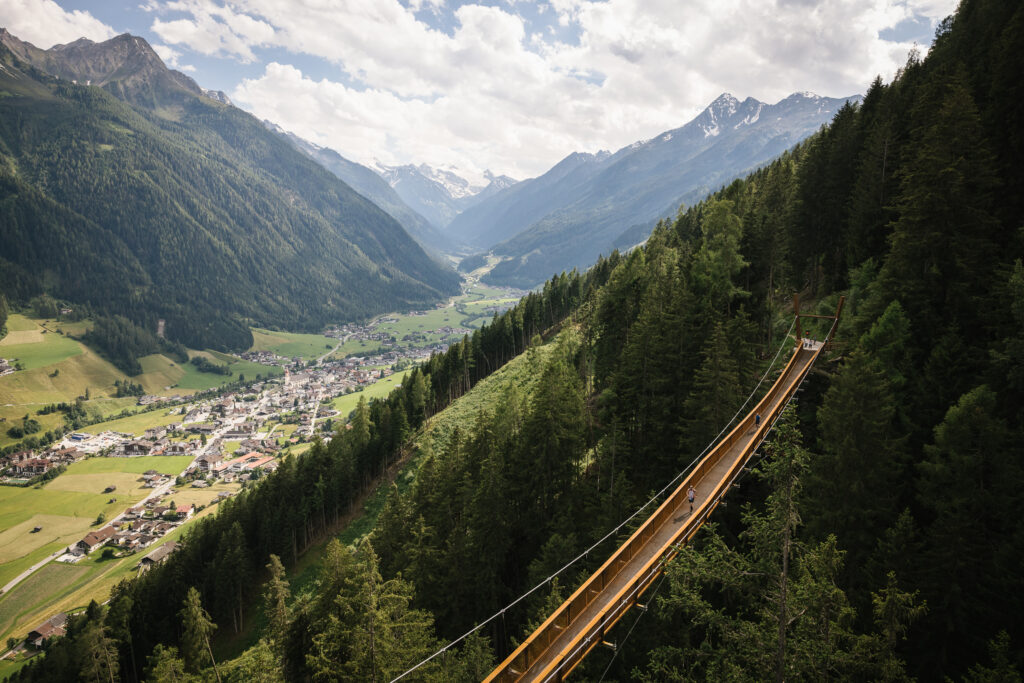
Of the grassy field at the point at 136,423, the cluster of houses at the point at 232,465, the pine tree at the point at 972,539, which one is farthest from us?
the grassy field at the point at 136,423

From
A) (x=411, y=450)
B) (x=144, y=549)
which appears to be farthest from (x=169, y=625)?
(x=144, y=549)

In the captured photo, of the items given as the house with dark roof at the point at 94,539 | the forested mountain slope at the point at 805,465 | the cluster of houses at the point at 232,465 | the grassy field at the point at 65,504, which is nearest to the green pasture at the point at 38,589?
the house with dark roof at the point at 94,539

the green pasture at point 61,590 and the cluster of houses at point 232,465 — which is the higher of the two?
the cluster of houses at point 232,465

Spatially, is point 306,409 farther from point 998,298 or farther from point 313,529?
point 998,298

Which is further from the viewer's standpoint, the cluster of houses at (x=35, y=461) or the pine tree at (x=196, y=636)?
the cluster of houses at (x=35, y=461)

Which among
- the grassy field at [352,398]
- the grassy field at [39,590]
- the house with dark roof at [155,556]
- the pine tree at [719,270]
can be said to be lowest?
the grassy field at [39,590]

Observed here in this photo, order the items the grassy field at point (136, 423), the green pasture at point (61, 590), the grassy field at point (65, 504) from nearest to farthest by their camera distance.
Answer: the green pasture at point (61, 590) < the grassy field at point (65, 504) < the grassy field at point (136, 423)

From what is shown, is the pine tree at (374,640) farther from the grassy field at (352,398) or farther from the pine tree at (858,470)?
the grassy field at (352,398)

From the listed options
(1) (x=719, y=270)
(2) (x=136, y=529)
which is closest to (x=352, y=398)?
(2) (x=136, y=529)
